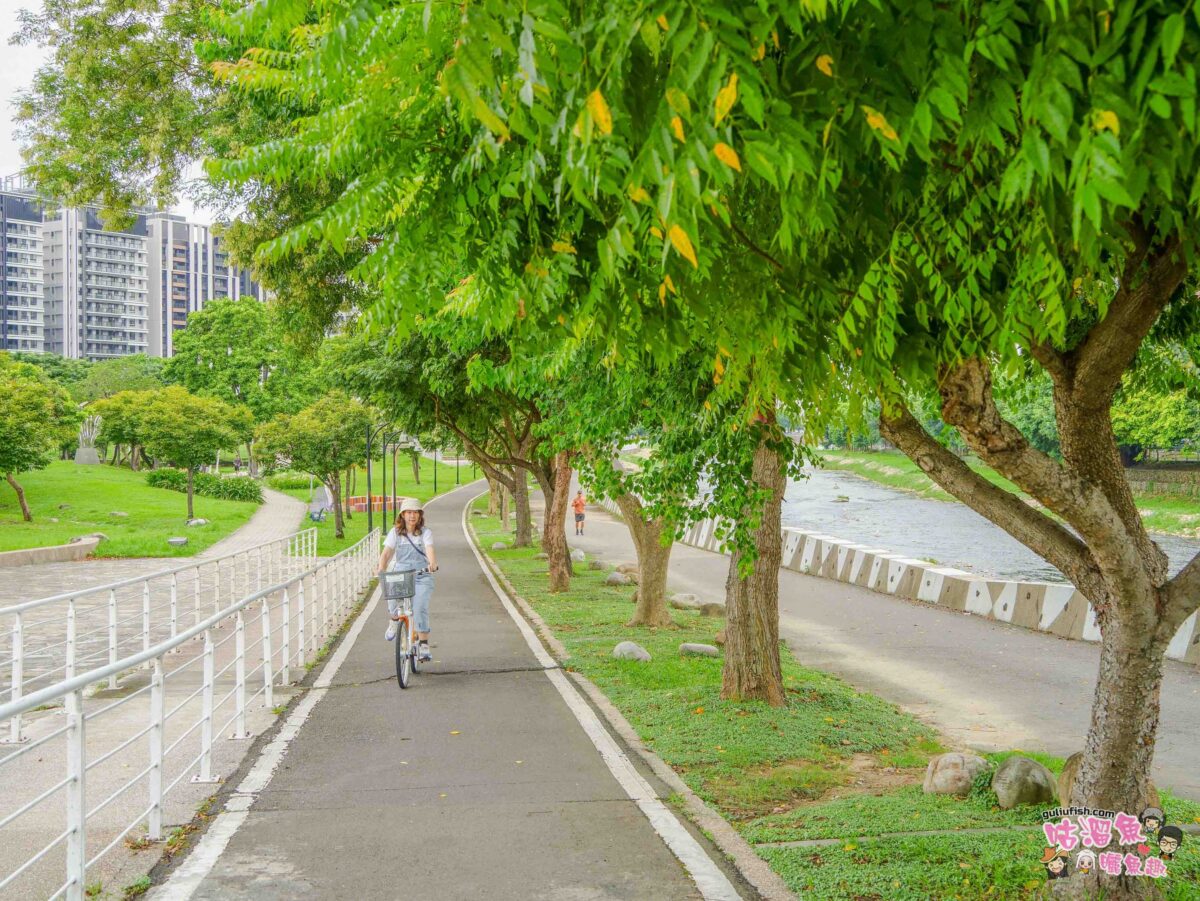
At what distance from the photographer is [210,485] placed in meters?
64.9

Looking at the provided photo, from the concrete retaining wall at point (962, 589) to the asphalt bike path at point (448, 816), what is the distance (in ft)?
11.7

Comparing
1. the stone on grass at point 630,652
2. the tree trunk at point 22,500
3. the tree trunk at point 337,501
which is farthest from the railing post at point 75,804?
the tree trunk at point 22,500

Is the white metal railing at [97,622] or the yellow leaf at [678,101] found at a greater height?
the yellow leaf at [678,101]

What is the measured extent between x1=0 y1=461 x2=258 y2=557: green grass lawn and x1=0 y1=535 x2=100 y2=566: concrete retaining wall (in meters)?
0.54

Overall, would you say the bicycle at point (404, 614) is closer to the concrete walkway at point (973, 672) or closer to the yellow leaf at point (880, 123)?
the concrete walkway at point (973, 672)

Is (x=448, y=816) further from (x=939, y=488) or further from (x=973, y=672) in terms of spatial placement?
(x=939, y=488)

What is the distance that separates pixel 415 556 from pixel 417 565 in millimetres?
104

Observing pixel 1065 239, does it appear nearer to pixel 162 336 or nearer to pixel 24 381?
pixel 24 381

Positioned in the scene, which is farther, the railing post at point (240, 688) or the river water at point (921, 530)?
the river water at point (921, 530)

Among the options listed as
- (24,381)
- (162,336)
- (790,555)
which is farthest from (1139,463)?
(162,336)

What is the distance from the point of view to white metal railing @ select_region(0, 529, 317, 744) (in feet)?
29.1

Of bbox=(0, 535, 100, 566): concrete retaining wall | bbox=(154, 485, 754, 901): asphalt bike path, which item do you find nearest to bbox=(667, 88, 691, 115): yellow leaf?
bbox=(154, 485, 754, 901): asphalt bike path

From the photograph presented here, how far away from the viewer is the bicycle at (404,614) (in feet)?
36.1

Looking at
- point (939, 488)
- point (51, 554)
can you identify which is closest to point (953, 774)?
point (939, 488)
